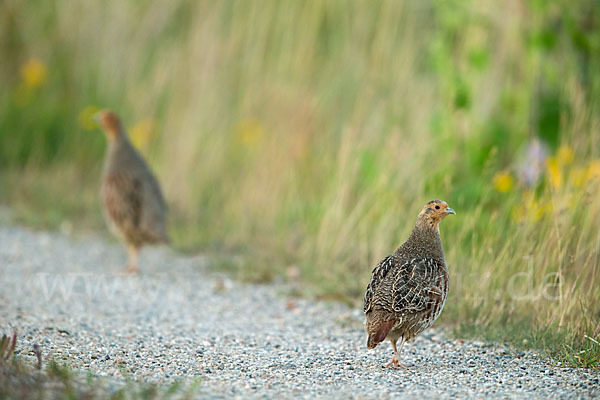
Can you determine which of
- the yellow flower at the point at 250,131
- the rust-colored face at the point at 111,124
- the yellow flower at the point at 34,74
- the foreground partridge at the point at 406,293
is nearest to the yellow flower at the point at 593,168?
the foreground partridge at the point at 406,293

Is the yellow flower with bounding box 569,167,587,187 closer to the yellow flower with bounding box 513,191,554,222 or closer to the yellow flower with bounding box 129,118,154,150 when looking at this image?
the yellow flower with bounding box 513,191,554,222

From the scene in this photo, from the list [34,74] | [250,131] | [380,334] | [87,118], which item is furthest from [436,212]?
[34,74]

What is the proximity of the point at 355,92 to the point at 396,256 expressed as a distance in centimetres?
407

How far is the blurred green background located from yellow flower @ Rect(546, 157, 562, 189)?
29 millimetres

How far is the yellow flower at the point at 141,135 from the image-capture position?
8.83 meters

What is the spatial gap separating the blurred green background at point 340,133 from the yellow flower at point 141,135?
21 millimetres

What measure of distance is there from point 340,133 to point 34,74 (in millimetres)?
3852

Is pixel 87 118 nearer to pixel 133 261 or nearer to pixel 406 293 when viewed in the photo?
pixel 133 261

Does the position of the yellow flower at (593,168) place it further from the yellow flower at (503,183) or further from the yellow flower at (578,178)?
the yellow flower at (503,183)

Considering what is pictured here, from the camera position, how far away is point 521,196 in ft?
20.2

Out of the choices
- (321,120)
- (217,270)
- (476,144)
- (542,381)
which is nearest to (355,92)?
(321,120)

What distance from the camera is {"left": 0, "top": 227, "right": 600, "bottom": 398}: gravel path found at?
389 centimetres

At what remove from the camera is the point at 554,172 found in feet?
19.7

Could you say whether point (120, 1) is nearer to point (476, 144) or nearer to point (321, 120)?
point (321, 120)
